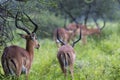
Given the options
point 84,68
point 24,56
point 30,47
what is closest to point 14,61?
point 24,56

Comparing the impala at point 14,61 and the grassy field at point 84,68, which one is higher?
the impala at point 14,61

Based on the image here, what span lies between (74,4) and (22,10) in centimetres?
1258

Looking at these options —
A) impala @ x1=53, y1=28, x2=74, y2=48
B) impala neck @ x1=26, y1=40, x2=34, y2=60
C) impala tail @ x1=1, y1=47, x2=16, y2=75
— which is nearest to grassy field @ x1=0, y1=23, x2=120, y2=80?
impala tail @ x1=1, y1=47, x2=16, y2=75

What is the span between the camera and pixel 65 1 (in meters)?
19.9

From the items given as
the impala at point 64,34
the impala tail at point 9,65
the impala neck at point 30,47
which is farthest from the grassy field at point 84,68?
the impala at point 64,34

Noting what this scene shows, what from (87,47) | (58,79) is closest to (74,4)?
(87,47)

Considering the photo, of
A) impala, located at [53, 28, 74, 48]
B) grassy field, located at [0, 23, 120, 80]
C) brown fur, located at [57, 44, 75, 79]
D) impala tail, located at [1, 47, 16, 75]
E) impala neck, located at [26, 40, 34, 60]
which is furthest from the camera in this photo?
impala, located at [53, 28, 74, 48]

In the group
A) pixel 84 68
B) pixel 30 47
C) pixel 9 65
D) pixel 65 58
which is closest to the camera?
pixel 9 65

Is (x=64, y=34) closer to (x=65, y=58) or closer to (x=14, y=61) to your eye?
(x=65, y=58)

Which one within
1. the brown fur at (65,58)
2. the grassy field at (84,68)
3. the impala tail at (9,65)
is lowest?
the grassy field at (84,68)

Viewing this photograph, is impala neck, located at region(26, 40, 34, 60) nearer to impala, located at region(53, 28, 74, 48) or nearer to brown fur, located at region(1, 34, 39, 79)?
brown fur, located at region(1, 34, 39, 79)

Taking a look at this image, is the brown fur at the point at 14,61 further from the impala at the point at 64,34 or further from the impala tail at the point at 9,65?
the impala at the point at 64,34

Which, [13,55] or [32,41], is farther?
[32,41]

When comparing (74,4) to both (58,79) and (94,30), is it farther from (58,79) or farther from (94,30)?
(58,79)
